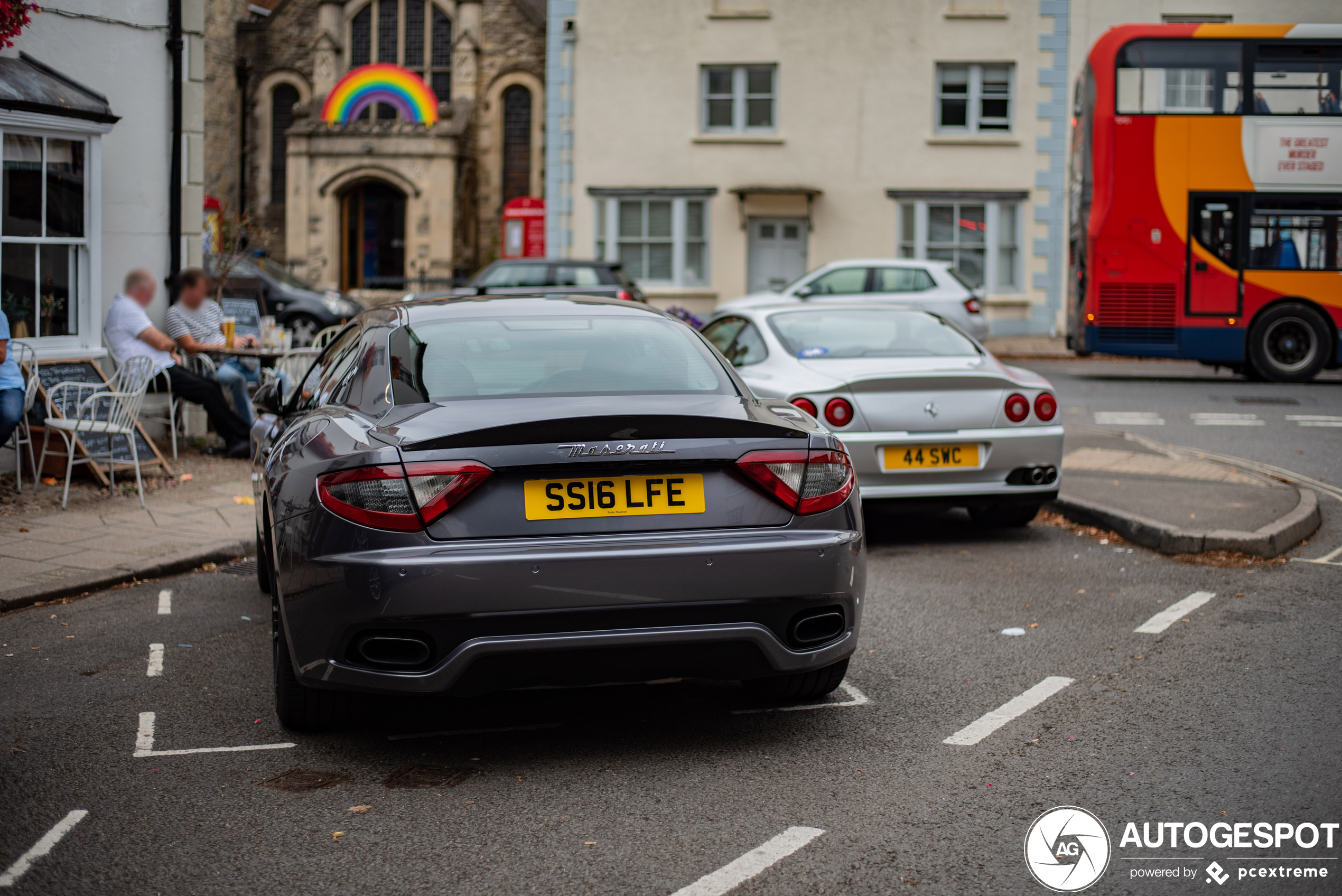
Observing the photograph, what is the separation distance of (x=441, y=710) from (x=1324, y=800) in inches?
109

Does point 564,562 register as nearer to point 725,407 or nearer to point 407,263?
point 725,407

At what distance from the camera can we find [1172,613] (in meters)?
6.06

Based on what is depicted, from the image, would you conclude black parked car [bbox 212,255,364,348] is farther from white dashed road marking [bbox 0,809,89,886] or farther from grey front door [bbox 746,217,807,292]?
white dashed road marking [bbox 0,809,89,886]

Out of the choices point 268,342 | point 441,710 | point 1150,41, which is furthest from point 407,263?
point 441,710

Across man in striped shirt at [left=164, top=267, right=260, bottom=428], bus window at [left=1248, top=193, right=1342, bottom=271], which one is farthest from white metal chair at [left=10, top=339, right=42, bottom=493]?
bus window at [left=1248, top=193, right=1342, bottom=271]

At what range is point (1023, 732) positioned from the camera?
4363 mm

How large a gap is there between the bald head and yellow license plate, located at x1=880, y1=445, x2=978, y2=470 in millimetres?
6757

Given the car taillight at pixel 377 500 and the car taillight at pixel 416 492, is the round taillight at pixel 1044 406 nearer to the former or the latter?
the car taillight at pixel 416 492

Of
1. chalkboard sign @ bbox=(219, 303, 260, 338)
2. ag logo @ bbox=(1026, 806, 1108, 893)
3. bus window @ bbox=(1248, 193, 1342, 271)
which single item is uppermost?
bus window @ bbox=(1248, 193, 1342, 271)

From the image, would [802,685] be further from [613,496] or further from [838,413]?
[838,413]

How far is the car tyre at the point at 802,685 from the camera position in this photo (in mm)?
4543

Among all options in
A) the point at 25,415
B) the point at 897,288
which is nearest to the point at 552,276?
the point at 897,288

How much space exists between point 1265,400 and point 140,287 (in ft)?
42.3

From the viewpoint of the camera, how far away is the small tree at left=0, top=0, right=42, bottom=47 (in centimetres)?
959
